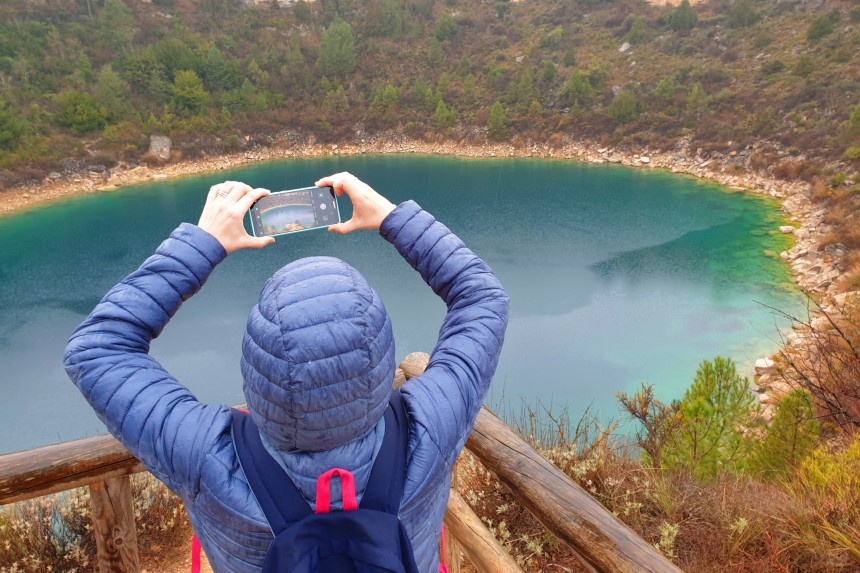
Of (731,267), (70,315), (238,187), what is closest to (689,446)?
(238,187)

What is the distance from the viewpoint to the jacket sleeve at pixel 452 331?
24.7 inches

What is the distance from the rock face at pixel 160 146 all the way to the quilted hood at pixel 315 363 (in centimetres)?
1764

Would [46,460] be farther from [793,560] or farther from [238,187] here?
[793,560]

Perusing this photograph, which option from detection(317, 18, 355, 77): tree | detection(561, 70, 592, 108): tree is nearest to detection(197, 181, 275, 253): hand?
detection(561, 70, 592, 108): tree

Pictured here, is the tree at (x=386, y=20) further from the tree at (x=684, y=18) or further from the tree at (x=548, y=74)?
the tree at (x=684, y=18)

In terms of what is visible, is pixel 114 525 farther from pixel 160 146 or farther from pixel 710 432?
pixel 160 146

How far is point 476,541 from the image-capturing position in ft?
3.74

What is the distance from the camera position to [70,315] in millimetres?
7344

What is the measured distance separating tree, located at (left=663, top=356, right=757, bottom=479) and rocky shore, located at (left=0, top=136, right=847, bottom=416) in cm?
236

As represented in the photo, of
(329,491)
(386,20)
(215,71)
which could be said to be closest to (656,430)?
(329,491)

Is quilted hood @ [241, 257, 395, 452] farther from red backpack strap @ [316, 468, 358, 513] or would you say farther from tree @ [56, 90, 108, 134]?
tree @ [56, 90, 108, 134]

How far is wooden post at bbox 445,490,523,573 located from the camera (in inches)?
43.6

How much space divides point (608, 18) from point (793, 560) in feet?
80.7

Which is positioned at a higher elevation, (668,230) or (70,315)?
(668,230)
